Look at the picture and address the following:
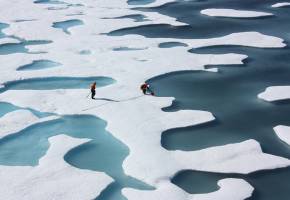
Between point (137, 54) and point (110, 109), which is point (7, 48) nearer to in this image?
point (137, 54)

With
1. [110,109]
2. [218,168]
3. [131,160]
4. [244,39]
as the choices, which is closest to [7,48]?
[110,109]

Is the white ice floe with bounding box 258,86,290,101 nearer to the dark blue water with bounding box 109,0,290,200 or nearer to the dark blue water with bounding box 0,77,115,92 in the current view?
the dark blue water with bounding box 109,0,290,200

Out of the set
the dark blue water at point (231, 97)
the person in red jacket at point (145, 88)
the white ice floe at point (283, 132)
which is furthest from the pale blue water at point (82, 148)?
the white ice floe at point (283, 132)

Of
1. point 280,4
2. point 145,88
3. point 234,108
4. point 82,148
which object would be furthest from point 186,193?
point 280,4

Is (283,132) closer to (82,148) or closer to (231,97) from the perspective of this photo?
(231,97)

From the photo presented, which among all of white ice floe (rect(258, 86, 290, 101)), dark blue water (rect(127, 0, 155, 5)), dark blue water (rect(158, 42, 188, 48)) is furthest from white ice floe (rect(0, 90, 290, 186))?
dark blue water (rect(127, 0, 155, 5))

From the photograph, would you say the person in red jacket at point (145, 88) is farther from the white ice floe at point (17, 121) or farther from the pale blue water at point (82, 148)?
the white ice floe at point (17, 121)

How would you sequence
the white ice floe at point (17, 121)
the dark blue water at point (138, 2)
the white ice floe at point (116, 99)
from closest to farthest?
the white ice floe at point (116, 99) → the white ice floe at point (17, 121) → the dark blue water at point (138, 2)
